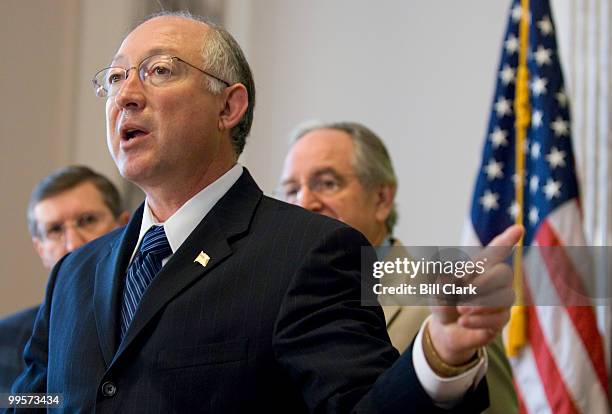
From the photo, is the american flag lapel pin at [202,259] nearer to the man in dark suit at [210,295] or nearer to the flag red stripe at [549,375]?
the man in dark suit at [210,295]

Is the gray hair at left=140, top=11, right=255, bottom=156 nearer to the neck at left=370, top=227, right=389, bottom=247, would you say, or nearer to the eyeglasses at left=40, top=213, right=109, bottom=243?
the neck at left=370, top=227, right=389, bottom=247

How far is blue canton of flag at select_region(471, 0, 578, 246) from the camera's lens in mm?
3916

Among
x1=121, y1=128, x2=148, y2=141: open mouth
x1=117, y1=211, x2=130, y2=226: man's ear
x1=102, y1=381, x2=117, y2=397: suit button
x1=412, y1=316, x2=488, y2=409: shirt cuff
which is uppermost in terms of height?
x1=117, y1=211, x2=130, y2=226: man's ear

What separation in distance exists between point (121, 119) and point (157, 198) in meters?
0.21

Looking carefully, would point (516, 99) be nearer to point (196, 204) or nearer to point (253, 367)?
point (196, 204)

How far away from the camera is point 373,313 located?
1778 millimetres

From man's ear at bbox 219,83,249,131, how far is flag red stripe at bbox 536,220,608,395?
188 cm

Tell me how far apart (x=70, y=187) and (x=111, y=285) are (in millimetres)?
1957

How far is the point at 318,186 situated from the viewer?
138 inches

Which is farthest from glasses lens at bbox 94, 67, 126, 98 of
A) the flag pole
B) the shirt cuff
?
the flag pole

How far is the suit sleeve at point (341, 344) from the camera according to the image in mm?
1538

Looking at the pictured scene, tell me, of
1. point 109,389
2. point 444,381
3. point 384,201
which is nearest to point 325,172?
point 384,201

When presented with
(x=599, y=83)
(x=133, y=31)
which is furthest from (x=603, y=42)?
(x=133, y=31)

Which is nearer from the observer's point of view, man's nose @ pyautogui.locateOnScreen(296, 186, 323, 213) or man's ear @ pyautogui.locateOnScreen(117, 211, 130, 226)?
man's nose @ pyautogui.locateOnScreen(296, 186, 323, 213)
